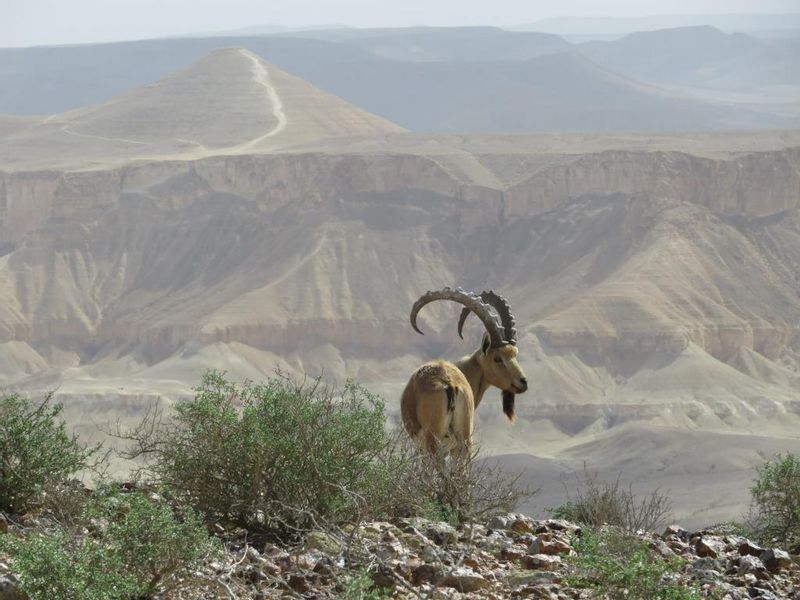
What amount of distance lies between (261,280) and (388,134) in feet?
118

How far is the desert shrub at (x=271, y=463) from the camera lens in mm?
10938

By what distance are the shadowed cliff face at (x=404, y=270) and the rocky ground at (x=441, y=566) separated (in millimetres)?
77913

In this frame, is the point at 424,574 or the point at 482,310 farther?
the point at 482,310

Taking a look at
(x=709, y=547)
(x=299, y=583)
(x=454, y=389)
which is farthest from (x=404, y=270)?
(x=299, y=583)

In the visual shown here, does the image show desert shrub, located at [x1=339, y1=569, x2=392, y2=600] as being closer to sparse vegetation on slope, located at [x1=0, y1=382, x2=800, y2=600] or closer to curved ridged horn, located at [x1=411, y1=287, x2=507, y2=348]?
sparse vegetation on slope, located at [x1=0, y1=382, x2=800, y2=600]

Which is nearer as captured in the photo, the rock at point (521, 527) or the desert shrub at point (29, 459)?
the desert shrub at point (29, 459)

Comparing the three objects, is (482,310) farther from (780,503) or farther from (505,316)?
(780,503)

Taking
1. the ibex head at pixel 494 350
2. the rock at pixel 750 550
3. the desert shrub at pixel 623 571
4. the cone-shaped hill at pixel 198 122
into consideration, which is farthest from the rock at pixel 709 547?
the cone-shaped hill at pixel 198 122

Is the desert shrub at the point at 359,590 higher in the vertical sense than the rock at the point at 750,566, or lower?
higher

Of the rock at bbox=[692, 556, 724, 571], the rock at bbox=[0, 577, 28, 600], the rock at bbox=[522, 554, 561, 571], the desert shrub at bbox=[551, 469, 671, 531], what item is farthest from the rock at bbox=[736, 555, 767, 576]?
the rock at bbox=[0, 577, 28, 600]

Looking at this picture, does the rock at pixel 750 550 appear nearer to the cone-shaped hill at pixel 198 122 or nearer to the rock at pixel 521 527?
the rock at pixel 521 527

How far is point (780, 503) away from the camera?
43.9 ft

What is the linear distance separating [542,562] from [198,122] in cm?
15166

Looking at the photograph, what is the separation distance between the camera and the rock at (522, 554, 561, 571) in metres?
10.5
